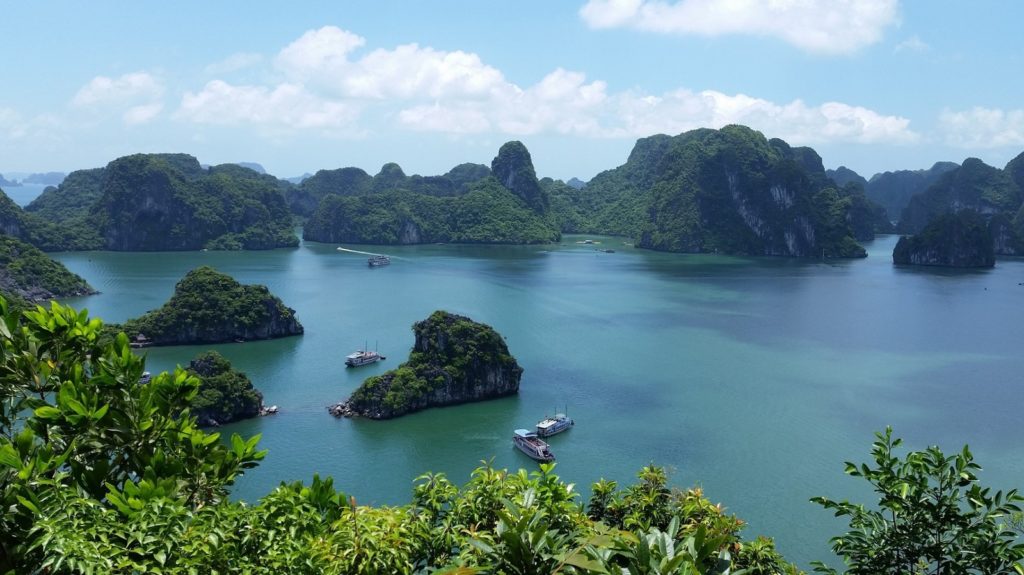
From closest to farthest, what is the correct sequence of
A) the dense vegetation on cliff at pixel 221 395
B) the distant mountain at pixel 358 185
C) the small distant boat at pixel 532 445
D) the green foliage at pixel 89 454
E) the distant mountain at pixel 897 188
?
the green foliage at pixel 89 454
the small distant boat at pixel 532 445
the dense vegetation on cliff at pixel 221 395
the distant mountain at pixel 358 185
the distant mountain at pixel 897 188

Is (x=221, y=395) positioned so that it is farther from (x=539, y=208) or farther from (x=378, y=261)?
(x=539, y=208)

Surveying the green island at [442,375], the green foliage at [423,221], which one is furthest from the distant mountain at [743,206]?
the green island at [442,375]

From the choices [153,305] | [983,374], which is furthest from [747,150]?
[153,305]

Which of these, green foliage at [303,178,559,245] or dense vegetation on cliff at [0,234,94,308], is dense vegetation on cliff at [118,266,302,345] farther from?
green foliage at [303,178,559,245]

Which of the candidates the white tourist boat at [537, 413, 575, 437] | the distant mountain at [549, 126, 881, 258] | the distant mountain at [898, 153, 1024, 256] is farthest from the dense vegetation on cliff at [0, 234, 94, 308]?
the distant mountain at [898, 153, 1024, 256]

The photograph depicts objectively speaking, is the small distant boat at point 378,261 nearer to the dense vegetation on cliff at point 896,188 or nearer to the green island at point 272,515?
the green island at point 272,515

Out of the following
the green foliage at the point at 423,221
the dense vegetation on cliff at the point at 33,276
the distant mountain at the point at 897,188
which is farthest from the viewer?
the distant mountain at the point at 897,188

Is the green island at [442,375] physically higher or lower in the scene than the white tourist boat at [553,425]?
higher
